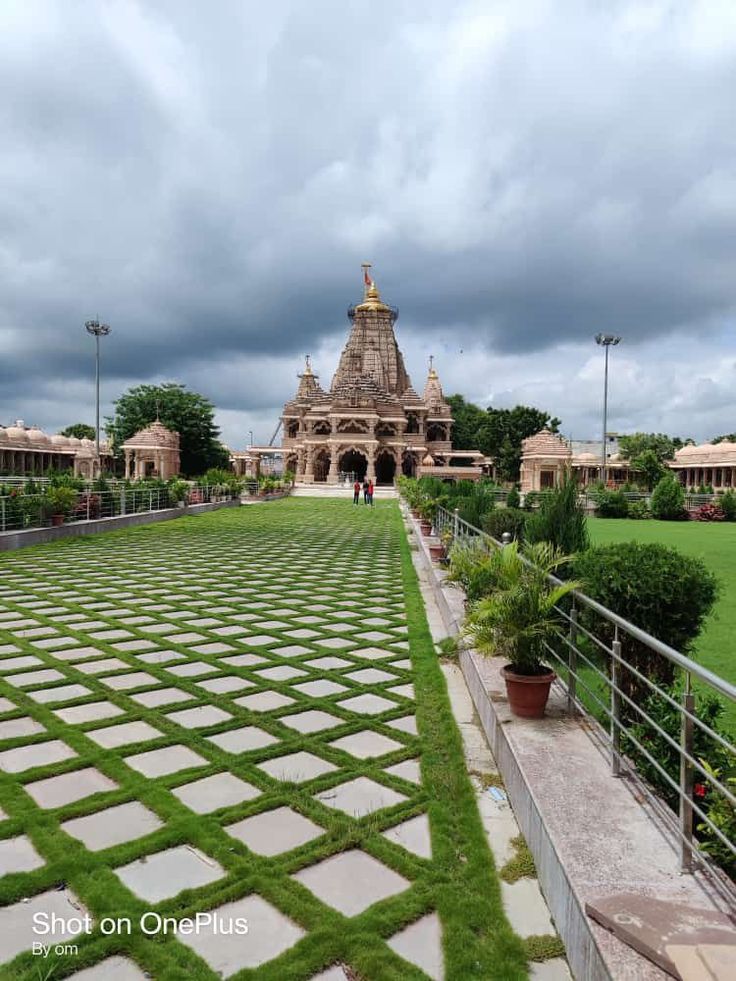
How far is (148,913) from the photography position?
2248 mm

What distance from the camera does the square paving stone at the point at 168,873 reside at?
7.82 feet

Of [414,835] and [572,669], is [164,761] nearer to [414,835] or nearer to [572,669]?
[414,835]

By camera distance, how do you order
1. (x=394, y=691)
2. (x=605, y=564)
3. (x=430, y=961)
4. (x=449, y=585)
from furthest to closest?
(x=449, y=585), (x=394, y=691), (x=605, y=564), (x=430, y=961)

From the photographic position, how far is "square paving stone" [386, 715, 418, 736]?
392 centimetres

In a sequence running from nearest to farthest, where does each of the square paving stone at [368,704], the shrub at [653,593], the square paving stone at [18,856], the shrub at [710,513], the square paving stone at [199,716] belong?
1. the square paving stone at [18,856]
2. the shrub at [653,593]
3. the square paving stone at [199,716]
4. the square paving stone at [368,704]
5. the shrub at [710,513]

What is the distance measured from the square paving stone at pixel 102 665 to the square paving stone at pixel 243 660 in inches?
30.3

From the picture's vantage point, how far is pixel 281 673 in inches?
195

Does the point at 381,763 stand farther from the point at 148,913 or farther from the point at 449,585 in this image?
the point at 449,585

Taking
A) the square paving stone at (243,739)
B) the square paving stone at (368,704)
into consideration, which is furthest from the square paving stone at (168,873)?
the square paving stone at (368,704)

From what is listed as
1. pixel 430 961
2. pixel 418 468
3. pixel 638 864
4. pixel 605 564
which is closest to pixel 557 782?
pixel 638 864

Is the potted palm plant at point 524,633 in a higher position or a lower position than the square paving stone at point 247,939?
higher

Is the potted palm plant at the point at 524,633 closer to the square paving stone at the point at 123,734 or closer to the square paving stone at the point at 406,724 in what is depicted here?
the square paving stone at the point at 406,724

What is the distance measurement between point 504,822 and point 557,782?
0.35m

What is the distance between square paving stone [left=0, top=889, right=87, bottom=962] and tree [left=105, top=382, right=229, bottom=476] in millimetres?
48661
